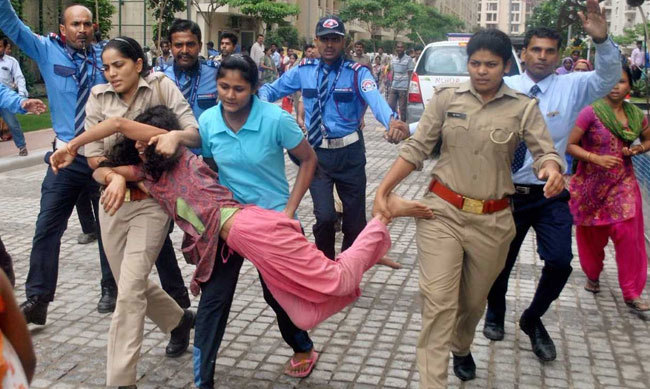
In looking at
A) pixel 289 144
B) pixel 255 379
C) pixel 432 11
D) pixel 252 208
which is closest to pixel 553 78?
pixel 289 144

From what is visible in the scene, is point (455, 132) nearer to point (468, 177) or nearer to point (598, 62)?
point (468, 177)

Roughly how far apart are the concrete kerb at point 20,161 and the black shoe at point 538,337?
877 cm

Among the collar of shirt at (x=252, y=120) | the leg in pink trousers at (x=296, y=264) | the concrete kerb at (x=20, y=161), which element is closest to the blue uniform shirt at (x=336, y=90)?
the collar of shirt at (x=252, y=120)

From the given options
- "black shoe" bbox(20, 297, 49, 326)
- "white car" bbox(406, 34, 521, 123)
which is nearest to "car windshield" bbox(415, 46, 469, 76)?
"white car" bbox(406, 34, 521, 123)

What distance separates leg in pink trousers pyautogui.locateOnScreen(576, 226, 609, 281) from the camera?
5.82 m

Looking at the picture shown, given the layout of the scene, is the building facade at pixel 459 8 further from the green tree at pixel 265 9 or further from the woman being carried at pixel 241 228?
the woman being carried at pixel 241 228

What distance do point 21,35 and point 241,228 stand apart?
2.49 meters

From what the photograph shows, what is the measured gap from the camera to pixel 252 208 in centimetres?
369

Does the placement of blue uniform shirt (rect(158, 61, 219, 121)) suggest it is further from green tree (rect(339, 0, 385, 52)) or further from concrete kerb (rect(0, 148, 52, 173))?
green tree (rect(339, 0, 385, 52))

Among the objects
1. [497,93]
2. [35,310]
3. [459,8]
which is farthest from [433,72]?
[459,8]

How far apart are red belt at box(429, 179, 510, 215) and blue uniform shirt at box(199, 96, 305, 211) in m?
0.79

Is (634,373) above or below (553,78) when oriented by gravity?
below

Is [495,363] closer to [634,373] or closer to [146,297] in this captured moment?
[634,373]

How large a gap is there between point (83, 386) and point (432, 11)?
71757mm
